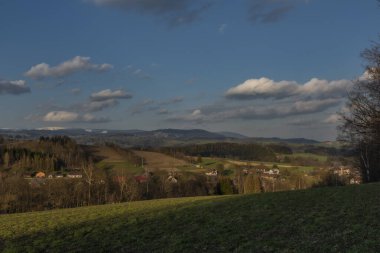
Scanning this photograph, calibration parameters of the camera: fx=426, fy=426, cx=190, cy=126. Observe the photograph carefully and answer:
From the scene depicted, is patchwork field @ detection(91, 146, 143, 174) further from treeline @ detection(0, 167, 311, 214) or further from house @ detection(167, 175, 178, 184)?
treeline @ detection(0, 167, 311, 214)

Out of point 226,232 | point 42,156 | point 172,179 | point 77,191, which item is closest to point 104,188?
point 77,191

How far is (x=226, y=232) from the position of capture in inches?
662

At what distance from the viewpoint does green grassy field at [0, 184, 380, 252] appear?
1316 cm

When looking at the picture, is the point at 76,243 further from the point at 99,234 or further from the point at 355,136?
the point at 355,136

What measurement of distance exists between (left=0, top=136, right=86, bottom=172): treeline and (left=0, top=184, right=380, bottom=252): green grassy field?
116553 mm

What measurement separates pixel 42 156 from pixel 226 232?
143344 mm

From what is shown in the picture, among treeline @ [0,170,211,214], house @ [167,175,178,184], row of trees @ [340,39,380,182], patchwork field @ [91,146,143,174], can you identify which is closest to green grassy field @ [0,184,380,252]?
row of trees @ [340,39,380,182]

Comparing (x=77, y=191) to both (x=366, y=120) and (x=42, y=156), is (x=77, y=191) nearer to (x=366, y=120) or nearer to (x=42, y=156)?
(x=366, y=120)

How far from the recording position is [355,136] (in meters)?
48.9

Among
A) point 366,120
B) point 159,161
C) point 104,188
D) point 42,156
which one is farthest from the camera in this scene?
point 159,161

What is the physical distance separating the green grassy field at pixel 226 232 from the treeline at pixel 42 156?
116553mm

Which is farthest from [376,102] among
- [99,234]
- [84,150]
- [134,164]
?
[84,150]

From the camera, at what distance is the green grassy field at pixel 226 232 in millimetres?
13156

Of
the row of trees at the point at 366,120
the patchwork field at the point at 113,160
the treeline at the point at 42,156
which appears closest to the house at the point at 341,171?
the row of trees at the point at 366,120
